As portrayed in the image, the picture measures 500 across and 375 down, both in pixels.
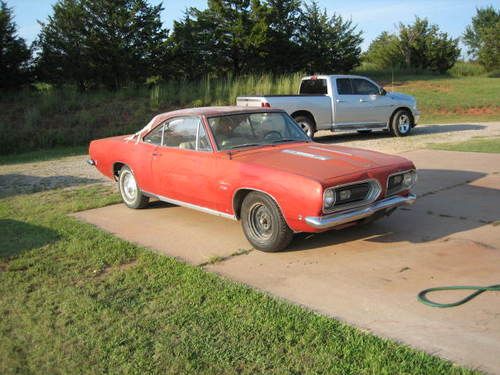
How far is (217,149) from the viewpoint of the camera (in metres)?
5.90

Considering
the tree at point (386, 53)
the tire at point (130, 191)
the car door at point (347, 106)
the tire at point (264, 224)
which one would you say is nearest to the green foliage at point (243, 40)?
the car door at point (347, 106)

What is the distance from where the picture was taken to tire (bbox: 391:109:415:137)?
14891 mm

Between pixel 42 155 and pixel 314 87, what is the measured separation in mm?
7681

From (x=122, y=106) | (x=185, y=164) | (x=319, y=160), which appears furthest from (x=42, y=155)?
(x=319, y=160)

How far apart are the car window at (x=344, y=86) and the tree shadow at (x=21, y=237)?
9.71 m

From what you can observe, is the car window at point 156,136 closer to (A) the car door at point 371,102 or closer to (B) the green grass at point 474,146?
(B) the green grass at point 474,146

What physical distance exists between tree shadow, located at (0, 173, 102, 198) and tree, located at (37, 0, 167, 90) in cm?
1148

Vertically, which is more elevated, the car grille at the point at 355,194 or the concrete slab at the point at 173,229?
the car grille at the point at 355,194

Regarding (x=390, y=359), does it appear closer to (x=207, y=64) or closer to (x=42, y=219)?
(x=42, y=219)

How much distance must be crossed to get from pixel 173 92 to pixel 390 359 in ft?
62.8

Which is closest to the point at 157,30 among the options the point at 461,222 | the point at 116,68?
the point at 116,68

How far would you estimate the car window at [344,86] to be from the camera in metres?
14.3

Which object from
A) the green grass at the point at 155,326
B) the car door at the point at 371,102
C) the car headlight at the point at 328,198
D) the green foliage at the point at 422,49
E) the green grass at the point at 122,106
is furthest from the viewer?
the green foliage at the point at 422,49

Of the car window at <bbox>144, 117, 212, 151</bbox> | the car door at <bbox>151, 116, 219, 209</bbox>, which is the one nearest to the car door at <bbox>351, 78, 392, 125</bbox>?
the car window at <bbox>144, 117, 212, 151</bbox>
